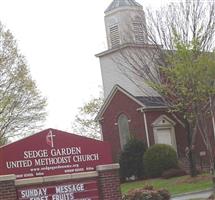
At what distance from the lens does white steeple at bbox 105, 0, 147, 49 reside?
39.5 m

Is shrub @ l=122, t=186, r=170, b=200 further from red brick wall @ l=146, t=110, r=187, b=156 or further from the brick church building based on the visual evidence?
red brick wall @ l=146, t=110, r=187, b=156

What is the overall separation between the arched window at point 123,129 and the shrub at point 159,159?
438 cm

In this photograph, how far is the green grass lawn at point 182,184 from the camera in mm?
30039

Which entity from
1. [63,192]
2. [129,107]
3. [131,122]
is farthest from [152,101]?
[63,192]

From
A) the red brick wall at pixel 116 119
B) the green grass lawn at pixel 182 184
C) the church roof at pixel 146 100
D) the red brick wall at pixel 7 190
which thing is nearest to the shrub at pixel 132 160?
the red brick wall at pixel 116 119

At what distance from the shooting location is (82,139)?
1702 cm

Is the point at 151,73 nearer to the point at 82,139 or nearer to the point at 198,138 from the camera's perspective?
the point at 198,138

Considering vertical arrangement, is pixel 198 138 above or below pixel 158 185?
above

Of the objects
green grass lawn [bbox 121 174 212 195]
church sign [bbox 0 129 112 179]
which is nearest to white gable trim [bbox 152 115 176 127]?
green grass lawn [bbox 121 174 212 195]

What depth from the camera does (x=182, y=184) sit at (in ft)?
108

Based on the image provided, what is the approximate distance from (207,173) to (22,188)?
72.1ft

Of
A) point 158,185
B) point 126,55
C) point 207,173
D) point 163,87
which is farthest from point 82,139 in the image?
point 126,55

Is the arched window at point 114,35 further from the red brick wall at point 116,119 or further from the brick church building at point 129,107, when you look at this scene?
the red brick wall at point 116,119

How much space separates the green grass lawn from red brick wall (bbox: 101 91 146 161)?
5469 mm
